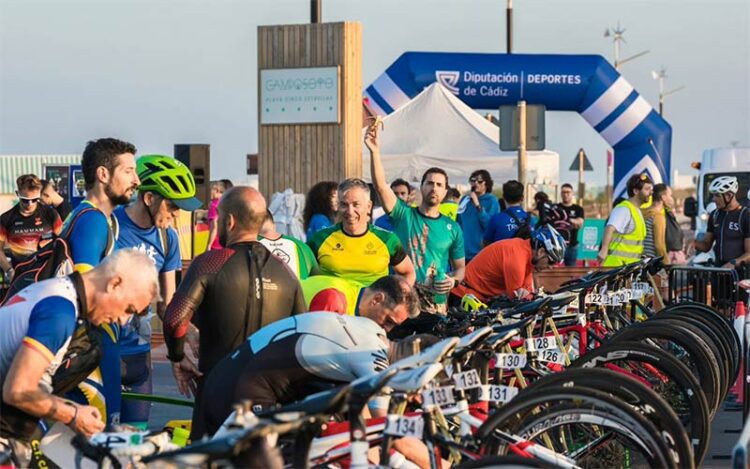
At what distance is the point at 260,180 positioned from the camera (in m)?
17.2

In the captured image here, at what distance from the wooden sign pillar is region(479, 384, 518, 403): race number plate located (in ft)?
36.5

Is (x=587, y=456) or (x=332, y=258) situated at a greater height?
(x=332, y=258)

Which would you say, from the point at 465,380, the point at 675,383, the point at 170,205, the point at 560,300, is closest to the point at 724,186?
the point at 560,300

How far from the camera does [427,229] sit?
9.99 meters

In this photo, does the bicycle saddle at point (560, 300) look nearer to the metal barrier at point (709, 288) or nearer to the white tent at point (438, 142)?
the metal barrier at point (709, 288)

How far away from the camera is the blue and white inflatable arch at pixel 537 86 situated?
27422mm

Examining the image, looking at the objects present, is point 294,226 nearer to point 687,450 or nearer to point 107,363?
point 107,363

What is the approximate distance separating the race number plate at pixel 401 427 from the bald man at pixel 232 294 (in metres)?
1.80

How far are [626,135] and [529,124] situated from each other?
12.0m

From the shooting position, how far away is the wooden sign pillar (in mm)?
16719

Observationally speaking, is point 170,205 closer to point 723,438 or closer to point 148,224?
point 148,224

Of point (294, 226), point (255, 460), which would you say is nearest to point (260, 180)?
point (294, 226)

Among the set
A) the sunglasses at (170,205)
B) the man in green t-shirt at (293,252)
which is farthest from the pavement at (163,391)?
the sunglasses at (170,205)

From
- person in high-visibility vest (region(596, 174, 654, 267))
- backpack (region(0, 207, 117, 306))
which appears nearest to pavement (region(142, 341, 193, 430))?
backpack (region(0, 207, 117, 306))
